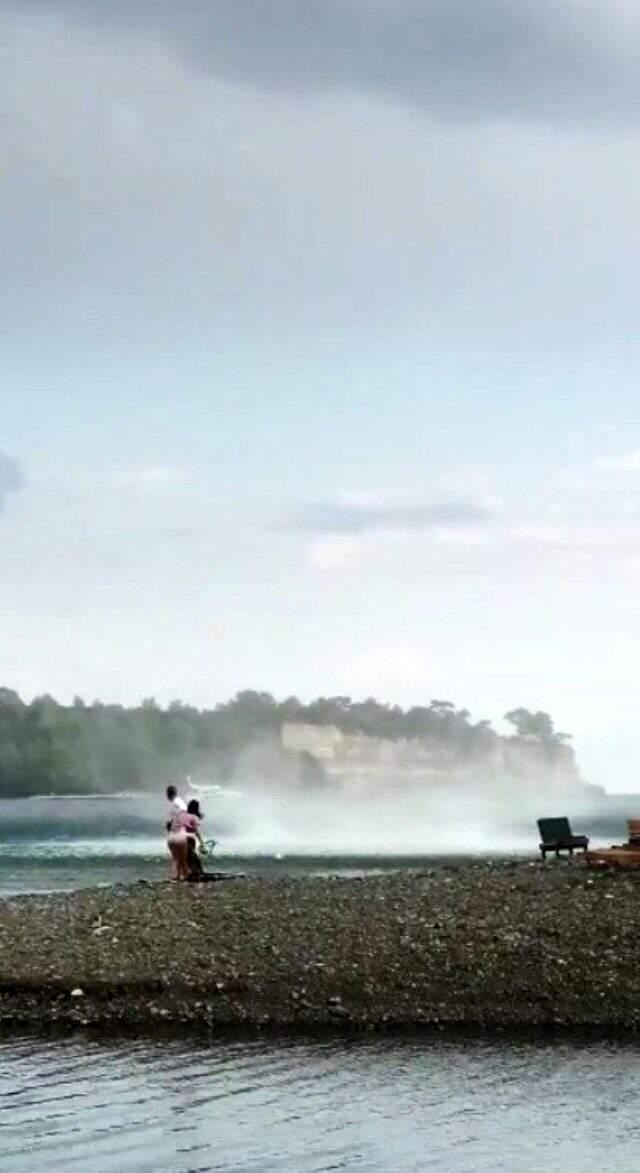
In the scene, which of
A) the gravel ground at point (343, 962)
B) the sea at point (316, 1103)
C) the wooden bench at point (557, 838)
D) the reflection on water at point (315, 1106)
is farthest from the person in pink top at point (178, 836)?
the reflection on water at point (315, 1106)

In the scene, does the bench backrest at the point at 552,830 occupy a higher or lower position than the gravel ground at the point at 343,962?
higher

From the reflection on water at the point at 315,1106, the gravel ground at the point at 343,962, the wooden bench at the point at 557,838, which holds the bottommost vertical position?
the reflection on water at the point at 315,1106

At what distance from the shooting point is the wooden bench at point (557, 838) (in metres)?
50.4

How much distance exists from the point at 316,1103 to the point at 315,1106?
6.2 inches

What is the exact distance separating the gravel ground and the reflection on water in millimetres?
1803

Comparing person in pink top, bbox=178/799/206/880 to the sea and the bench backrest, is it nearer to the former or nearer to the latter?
the bench backrest

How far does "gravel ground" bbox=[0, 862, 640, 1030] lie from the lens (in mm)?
29094

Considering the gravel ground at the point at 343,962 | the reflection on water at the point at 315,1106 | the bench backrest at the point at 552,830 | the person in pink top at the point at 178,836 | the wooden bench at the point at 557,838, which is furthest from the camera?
the bench backrest at the point at 552,830

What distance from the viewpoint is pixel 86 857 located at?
97.2 metres

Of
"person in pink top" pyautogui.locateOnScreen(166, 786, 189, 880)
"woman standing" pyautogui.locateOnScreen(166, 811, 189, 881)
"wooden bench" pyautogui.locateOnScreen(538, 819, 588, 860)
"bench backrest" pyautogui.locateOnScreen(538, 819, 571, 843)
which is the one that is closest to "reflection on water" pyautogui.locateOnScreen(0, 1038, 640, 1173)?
"person in pink top" pyautogui.locateOnScreen(166, 786, 189, 880)

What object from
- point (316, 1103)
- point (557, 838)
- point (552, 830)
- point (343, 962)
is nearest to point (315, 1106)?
point (316, 1103)

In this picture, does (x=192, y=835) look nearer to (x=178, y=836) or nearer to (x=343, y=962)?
(x=178, y=836)

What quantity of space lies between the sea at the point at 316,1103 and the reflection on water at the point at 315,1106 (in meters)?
0.03

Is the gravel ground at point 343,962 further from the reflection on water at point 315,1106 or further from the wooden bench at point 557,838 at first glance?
the wooden bench at point 557,838
